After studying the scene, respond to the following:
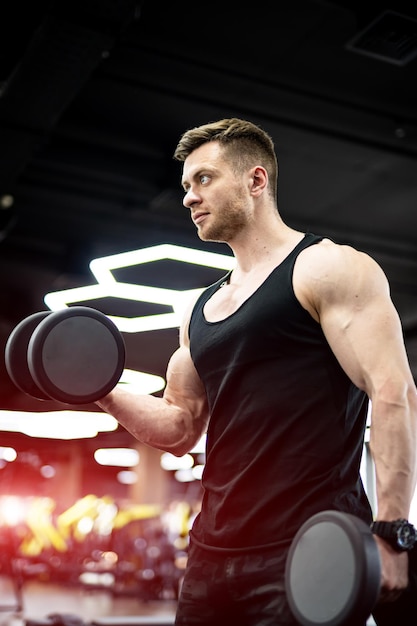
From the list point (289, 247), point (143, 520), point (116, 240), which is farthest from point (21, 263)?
point (143, 520)

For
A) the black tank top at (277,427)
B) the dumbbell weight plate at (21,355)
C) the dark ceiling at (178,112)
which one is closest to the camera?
the black tank top at (277,427)

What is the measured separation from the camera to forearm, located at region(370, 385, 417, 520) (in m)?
1.51

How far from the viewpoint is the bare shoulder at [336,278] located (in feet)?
5.32

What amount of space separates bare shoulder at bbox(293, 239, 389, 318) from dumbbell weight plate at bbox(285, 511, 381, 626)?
0.48 meters

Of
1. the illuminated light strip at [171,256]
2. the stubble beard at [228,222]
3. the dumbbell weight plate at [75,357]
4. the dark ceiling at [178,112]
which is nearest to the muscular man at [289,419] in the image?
the stubble beard at [228,222]

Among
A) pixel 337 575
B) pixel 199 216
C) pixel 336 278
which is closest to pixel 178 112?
pixel 199 216

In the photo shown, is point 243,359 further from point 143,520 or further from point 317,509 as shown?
point 143,520

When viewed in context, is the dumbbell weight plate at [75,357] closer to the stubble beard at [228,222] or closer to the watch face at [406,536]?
the stubble beard at [228,222]

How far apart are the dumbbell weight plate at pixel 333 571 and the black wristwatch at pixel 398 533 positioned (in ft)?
0.40

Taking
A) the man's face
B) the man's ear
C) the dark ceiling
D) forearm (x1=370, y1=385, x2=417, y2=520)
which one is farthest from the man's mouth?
the dark ceiling

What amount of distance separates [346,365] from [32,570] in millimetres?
14877

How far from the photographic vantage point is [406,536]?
1.47 metres

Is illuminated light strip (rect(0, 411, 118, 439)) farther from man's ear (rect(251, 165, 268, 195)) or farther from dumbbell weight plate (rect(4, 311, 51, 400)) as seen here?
man's ear (rect(251, 165, 268, 195))

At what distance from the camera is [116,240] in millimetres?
7082
